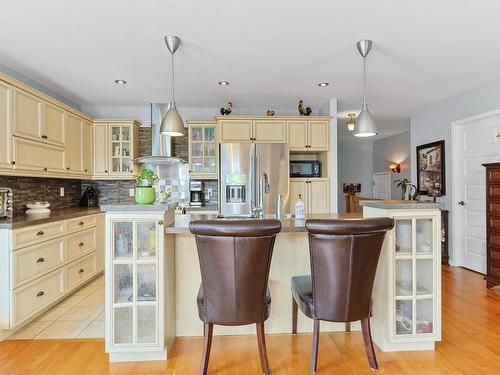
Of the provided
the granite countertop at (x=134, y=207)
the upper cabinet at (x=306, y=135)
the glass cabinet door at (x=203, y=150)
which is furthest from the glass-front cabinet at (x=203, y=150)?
the granite countertop at (x=134, y=207)

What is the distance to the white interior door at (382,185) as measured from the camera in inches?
331

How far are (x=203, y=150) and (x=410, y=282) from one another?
130 inches

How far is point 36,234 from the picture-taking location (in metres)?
2.75

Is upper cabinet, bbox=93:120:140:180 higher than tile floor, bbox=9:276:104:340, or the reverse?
upper cabinet, bbox=93:120:140:180

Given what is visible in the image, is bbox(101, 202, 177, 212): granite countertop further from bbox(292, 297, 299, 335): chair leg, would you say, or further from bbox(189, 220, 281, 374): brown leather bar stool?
bbox(292, 297, 299, 335): chair leg

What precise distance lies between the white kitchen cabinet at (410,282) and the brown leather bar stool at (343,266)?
15.1 inches

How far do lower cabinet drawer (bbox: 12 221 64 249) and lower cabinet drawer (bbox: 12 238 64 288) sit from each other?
0.15ft

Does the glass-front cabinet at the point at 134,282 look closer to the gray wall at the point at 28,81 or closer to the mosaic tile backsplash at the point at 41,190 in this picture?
the mosaic tile backsplash at the point at 41,190

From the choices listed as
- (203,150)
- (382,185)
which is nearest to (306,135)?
(203,150)

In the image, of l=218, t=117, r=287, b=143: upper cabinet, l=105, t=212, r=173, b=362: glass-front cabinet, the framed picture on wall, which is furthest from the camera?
the framed picture on wall

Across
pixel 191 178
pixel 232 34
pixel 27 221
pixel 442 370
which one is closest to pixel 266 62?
pixel 232 34

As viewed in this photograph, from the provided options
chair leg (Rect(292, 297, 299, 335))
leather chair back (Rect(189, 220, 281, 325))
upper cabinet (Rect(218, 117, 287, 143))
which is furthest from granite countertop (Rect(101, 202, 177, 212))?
upper cabinet (Rect(218, 117, 287, 143))

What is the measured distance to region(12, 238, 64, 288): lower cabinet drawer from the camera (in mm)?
2518

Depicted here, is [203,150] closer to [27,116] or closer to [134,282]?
[27,116]
